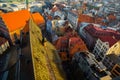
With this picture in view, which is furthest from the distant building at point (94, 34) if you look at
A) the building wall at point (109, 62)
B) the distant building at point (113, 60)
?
the building wall at point (109, 62)

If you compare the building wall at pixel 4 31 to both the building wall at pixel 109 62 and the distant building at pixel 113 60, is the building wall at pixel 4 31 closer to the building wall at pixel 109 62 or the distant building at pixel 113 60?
the building wall at pixel 109 62

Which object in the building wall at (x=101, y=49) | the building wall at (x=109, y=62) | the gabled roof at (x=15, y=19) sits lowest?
the building wall at (x=109, y=62)

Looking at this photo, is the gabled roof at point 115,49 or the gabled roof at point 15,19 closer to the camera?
the gabled roof at point 115,49

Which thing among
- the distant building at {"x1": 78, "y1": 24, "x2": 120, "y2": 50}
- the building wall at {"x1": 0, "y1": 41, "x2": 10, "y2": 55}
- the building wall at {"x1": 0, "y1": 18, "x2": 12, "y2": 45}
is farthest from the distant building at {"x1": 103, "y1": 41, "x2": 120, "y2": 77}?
the building wall at {"x1": 0, "y1": 18, "x2": 12, "y2": 45}

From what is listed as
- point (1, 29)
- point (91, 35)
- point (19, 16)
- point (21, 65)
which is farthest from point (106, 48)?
point (1, 29)

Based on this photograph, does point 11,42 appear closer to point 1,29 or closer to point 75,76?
point 1,29

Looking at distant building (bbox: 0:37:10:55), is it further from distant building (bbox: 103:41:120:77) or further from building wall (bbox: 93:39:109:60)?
distant building (bbox: 103:41:120:77)
